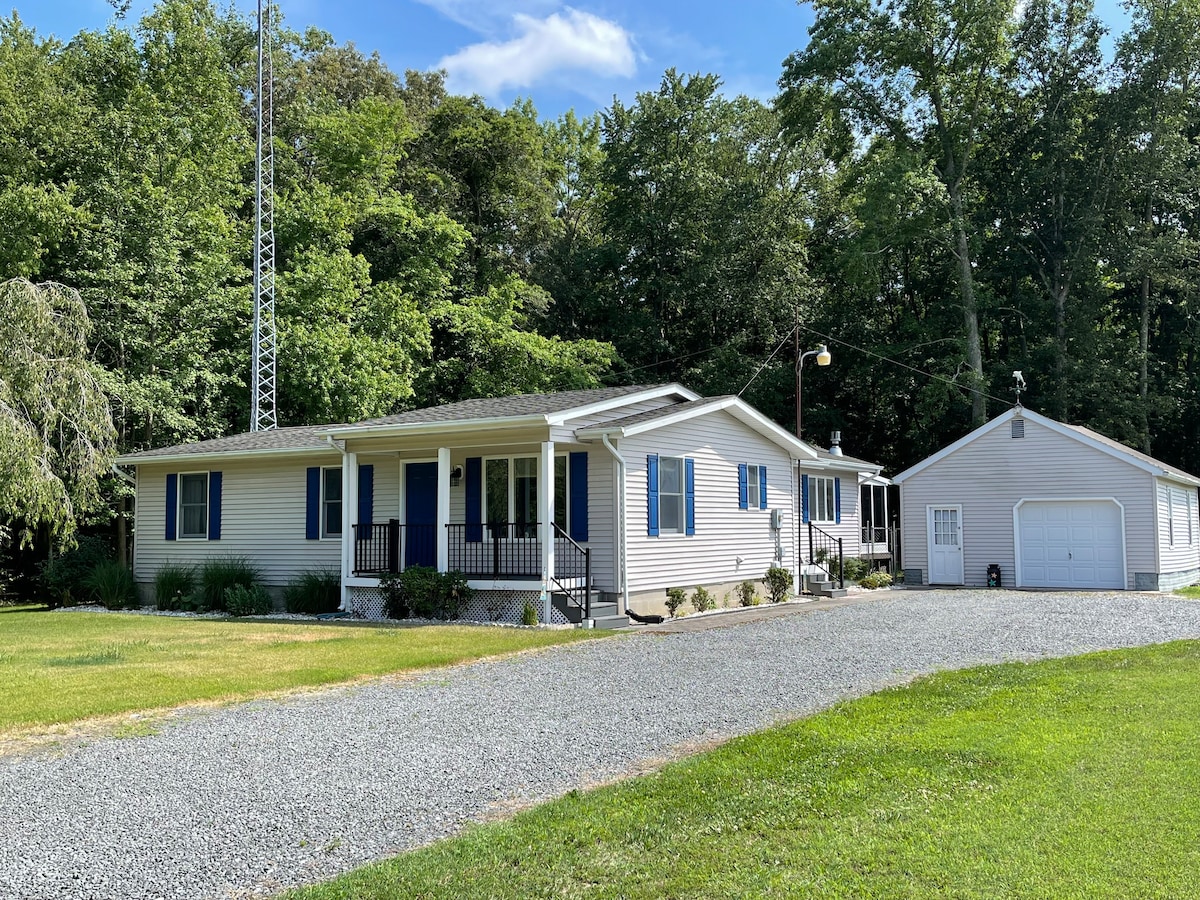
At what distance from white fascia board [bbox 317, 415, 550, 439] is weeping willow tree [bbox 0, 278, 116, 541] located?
3791mm

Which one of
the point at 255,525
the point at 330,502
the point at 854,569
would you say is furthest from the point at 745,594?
the point at 255,525

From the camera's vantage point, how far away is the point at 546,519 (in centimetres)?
1478

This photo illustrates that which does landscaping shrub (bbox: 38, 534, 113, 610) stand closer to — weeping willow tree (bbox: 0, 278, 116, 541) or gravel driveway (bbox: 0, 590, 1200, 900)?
weeping willow tree (bbox: 0, 278, 116, 541)

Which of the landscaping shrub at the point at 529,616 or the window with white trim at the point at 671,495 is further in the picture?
the window with white trim at the point at 671,495

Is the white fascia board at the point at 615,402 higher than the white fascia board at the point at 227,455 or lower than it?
higher

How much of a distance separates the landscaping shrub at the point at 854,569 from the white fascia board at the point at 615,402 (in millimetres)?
7836

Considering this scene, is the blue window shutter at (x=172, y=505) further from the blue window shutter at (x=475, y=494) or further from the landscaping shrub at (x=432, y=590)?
the blue window shutter at (x=475, y=494)

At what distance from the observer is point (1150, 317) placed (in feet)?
110

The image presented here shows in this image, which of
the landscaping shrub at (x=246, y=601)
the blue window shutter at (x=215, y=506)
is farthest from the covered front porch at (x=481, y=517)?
the blue window shutter at (x=215, y=506)

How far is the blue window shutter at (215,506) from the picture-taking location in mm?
19469

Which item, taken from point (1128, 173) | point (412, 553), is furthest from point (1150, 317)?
point (412, 553)

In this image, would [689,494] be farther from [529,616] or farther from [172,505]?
[172,505]

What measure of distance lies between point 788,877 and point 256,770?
11.7 feet

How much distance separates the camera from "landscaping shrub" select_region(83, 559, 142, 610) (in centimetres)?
1919
